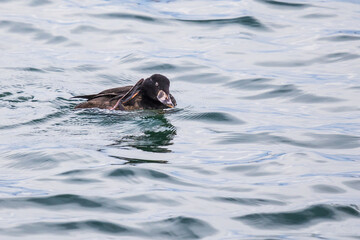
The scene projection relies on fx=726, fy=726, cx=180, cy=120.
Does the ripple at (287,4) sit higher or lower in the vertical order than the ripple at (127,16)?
higher

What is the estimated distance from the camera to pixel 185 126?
931 cm

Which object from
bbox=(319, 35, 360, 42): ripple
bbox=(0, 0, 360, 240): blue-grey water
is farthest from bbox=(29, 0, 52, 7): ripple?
bbox=(319, 35, 360, 42): ripple

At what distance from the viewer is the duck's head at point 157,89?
943 centimetres

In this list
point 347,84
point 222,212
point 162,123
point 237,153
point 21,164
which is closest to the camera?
point 222,212

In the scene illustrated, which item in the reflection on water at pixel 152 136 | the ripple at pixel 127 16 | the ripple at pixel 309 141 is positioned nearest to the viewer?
the reflection on water at pixel 152 136

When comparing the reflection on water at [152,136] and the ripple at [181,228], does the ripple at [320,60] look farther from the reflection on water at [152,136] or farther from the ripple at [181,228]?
the ripple at [181,228]

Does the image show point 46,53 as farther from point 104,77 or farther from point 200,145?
point 200,145

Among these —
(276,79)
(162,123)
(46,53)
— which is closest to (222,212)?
(162,123)

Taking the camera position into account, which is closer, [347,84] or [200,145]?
[200,145]

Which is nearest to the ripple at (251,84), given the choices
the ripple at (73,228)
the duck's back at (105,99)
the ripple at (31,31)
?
the duck's back at (105,99)

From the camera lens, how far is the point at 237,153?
837 centimetres

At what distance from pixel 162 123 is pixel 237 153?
4.22ft

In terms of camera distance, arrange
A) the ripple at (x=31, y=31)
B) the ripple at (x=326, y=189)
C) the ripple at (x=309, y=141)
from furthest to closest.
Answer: the ripple at (x=31, y=31), the ripple at (x=309, y=141), the ripple at (x=326, y=189)

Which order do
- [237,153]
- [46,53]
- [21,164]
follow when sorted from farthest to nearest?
1. [46,53]
2. [237,153]
3. [21,164]
